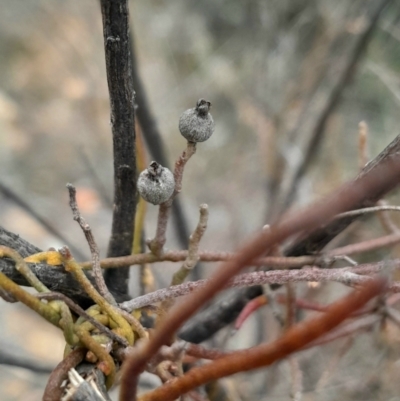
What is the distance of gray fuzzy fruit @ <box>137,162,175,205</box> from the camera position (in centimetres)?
25

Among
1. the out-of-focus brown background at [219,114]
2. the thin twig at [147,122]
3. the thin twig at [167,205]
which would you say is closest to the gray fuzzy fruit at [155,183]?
Result: the thin twig at [167,205]

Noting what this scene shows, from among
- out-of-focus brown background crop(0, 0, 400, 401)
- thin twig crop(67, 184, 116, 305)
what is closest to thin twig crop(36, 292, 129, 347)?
thin twig crop(67, 184, 116, 305)

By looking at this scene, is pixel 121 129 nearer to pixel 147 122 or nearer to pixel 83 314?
pixel 83 314

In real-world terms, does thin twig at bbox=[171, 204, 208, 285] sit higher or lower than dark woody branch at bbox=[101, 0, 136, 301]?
lower

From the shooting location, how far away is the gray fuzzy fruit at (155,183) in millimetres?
247

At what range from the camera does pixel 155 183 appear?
0.25 meters

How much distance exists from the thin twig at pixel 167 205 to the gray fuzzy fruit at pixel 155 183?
0.01m

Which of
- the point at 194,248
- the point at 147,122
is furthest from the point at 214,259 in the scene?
the point at 147,122

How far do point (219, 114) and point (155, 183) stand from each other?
149 centimetres

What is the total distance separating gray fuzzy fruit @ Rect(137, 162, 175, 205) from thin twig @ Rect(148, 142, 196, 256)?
14mm

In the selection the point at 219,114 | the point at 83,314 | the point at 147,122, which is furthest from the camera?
the point at 219,114

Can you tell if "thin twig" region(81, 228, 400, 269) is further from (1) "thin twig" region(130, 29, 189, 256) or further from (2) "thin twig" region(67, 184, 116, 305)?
(1) "thin twig" region(130, 29, 189, 256)

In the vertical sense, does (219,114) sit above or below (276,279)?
above

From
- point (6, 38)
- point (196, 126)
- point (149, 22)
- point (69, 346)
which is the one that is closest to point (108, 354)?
point (69, 346)
